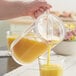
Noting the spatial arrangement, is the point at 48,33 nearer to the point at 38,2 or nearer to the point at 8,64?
the point at 38,2

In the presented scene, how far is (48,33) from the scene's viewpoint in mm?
848

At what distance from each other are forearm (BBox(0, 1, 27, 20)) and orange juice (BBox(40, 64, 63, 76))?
30 centimetres

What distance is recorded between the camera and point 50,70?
793 mm

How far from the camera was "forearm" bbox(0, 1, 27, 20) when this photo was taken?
106 centimetres

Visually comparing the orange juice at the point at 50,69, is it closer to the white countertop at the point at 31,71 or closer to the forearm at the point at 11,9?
the white countertop at the point at 31,71

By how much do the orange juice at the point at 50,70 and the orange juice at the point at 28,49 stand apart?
73 millimetres

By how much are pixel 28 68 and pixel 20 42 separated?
10.8 inches

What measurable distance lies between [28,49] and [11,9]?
14.7 inches

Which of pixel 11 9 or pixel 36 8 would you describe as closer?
pixel 36 8

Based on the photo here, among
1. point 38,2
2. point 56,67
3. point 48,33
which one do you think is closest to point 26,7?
point 38,2

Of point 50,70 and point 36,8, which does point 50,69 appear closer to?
point 50,70

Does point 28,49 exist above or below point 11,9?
below

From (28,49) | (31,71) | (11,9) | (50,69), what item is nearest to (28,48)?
(28,49)

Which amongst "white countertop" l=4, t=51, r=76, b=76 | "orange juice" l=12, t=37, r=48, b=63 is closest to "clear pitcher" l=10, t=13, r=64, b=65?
"orange juice" l=12, t=37, r=48, b=63
